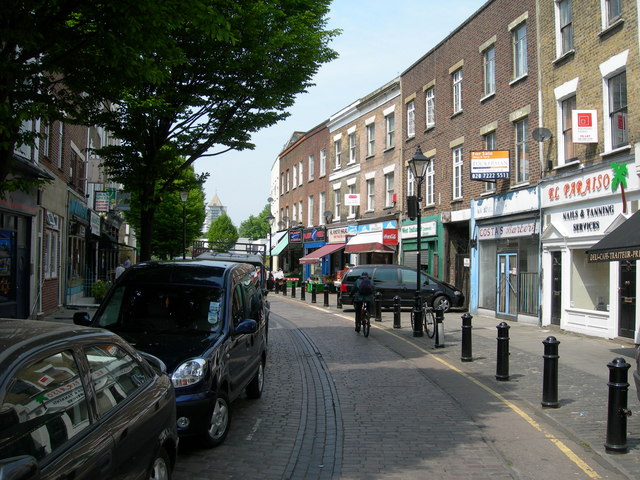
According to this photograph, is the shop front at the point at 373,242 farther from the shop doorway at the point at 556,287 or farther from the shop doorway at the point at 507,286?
the shop doorway at the point at 556,287

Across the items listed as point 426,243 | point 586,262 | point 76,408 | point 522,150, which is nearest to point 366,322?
point 586,262

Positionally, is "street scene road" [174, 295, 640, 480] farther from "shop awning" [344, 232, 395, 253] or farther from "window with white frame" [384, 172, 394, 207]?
"window with white frame" [384, 172, 394, 207]

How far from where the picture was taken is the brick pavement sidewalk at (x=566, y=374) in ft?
20.7

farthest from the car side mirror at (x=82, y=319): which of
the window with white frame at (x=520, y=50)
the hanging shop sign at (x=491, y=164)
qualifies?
the window with white frame at (x=520, y=50)

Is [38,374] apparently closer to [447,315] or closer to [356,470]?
[356,470]

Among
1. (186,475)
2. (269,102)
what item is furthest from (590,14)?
(186,475)

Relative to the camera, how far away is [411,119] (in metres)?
28.2

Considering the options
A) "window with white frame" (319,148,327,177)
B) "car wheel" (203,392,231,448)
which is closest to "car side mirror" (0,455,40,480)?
"car wheel" (203,392,231,448)

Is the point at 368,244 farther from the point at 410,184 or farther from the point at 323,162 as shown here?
the point at 323,162

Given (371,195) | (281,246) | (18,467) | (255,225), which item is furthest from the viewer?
(255,225)

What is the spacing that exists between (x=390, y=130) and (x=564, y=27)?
1437 cm

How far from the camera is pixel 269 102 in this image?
41.8ft

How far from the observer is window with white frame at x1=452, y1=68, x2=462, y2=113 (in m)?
23.4

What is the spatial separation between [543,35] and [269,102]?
9.76 m
